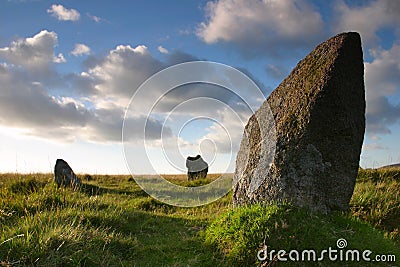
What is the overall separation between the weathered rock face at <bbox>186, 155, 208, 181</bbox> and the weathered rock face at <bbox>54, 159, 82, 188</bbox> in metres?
7.16

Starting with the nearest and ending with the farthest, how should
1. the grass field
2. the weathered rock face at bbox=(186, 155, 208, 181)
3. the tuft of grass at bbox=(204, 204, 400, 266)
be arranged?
the grass field
the tuft of grass at bbox=(204, 204, 400, 266)
the weathered rock face at bbox=(186, 155, 208, 181)

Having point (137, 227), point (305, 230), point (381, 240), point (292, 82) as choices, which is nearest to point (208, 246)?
point (305, 230)

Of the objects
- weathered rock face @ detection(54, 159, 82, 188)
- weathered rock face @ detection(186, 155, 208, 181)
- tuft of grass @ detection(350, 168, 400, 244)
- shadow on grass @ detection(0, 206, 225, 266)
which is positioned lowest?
shadow on grass @ detection(0, 206, 225, 266)

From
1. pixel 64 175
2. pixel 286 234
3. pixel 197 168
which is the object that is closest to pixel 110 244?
pixel 286 234

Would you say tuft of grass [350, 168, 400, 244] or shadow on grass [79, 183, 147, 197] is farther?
shadow on grass [79, 183, 147, 197]

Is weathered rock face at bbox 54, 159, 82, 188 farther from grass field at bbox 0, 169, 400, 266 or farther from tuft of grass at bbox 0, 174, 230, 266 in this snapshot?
grass field at bbox 0, 169, 400, 266

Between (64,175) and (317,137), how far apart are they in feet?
35.0

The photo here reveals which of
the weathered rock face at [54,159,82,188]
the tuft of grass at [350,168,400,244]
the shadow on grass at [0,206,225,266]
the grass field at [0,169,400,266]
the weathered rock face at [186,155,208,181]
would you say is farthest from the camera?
the weathered rock face at [186,155,208,181]

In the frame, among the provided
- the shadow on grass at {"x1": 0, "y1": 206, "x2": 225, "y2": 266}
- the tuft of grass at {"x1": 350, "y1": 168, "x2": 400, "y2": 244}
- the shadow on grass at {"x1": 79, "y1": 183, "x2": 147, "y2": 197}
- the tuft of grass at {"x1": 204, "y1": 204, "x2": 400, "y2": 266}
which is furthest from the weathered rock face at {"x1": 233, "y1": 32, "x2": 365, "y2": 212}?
the shadow on grass at {"x1": 79, "y1": 183, "x2": 147, "y2": 197}

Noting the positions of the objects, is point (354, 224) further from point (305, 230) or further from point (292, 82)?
point (292, 82)

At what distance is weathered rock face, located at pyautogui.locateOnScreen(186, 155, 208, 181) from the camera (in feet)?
67.0

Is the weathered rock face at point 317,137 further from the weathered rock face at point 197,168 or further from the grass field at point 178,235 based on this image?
the weathered rock face at point 197,168

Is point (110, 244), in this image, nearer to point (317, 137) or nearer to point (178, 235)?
point (178, 235)

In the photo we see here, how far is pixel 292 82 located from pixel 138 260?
4884 millimetres
